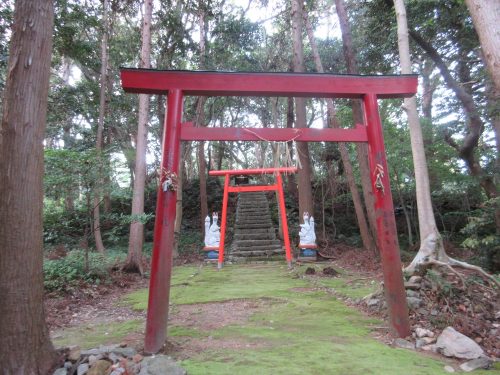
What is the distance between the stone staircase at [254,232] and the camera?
10859 mm

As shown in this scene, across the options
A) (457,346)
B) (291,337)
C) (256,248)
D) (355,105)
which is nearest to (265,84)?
(291,337)

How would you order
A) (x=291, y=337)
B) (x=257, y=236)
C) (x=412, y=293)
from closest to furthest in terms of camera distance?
(x=291, y=337)
(x=412, y=293)
(x=257, y=236)

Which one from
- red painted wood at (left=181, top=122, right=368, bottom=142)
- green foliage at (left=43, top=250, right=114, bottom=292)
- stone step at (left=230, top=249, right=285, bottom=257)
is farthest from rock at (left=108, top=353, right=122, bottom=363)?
stone step at (left=230, top=249, right=285, bottom=257)

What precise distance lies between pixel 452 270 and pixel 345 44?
20.5ft

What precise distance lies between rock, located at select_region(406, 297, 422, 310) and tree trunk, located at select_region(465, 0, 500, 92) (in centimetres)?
264

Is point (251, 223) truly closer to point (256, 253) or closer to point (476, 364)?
point (256, 253)

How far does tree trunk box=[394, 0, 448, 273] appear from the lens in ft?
16.2

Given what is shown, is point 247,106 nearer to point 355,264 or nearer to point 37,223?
point 355,264

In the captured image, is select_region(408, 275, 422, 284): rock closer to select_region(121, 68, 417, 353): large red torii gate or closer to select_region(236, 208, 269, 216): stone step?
select_region(121, 68, 417, 353): large red torii gate

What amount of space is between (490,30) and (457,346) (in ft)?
11.3

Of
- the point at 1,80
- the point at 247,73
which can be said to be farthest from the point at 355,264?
the point at 1,80

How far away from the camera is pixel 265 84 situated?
3844 millimetres

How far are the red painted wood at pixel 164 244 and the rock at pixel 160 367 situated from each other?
0.28 m

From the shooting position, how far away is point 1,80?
21.7 ft
